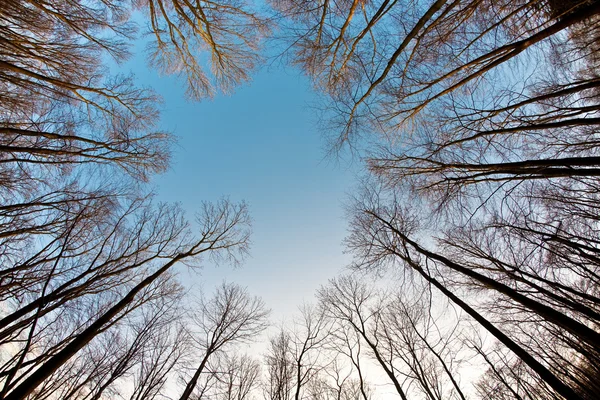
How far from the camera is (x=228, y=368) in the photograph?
1309 cm

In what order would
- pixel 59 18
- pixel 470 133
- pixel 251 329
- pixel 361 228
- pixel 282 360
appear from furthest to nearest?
1. pixel 282 360
2. pixel 251 329
3. pixel 361 228
4. pixel 470 133
5. pixel 59 18

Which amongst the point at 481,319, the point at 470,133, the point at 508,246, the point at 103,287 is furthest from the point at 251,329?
the point at 470,133

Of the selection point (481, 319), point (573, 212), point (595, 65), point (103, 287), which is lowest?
point (481, 319)

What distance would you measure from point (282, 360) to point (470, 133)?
1435 centimetres

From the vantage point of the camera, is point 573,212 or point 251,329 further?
point 251,329

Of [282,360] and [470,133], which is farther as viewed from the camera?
[282,360]

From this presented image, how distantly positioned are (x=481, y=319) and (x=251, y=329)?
10.7 m

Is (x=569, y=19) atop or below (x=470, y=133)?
below

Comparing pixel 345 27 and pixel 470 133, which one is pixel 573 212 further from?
pixel 345 27

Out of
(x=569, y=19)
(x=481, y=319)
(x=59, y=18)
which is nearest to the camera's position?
(x=569, y=19)

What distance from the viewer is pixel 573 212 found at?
21.6 ft

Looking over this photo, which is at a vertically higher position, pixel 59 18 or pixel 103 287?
pixel 59 18

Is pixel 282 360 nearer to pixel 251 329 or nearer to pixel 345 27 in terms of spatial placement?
pixel 251 329

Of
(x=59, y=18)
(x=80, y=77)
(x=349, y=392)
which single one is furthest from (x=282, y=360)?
(x=59, y=18)
